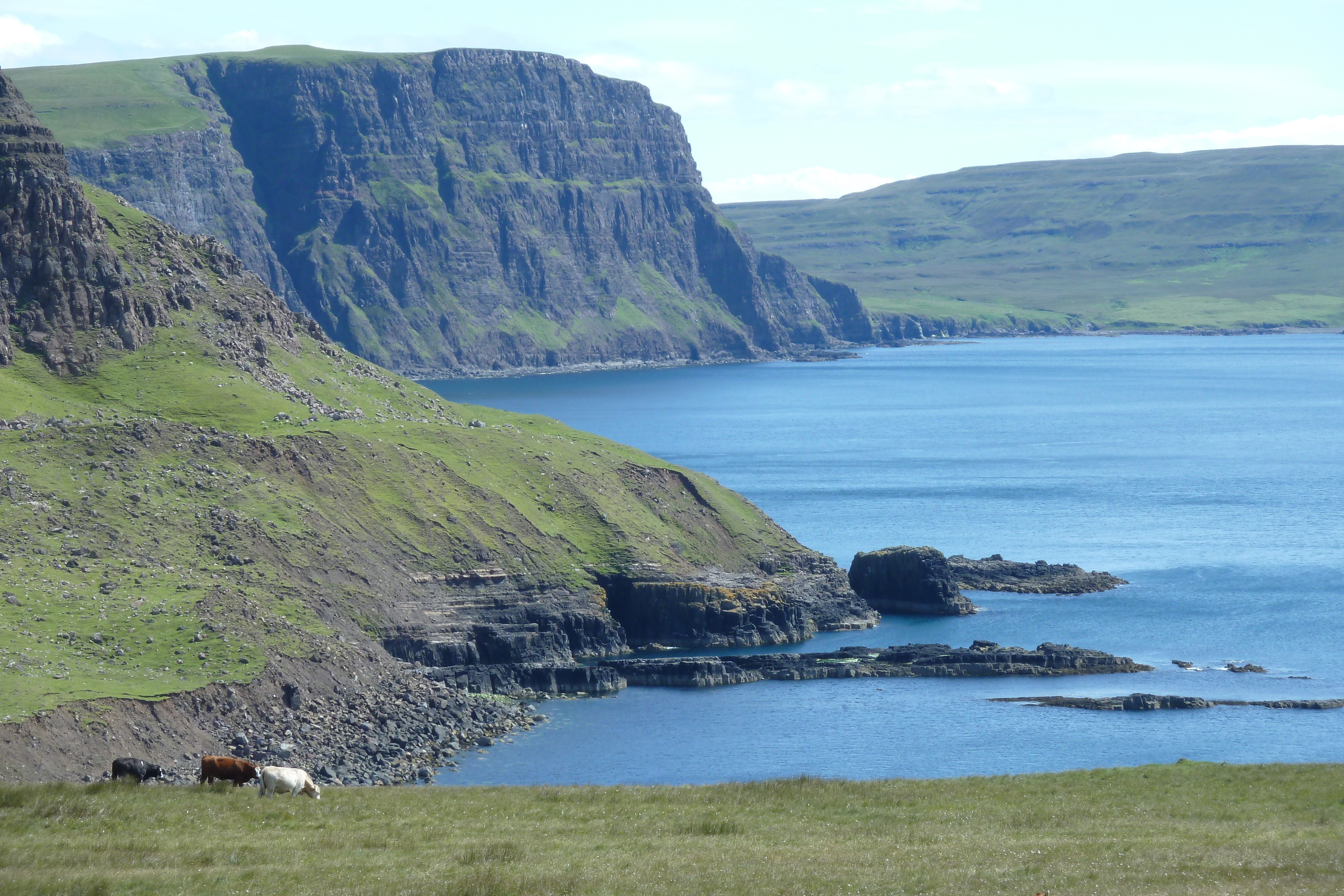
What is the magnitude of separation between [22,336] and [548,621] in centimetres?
4306

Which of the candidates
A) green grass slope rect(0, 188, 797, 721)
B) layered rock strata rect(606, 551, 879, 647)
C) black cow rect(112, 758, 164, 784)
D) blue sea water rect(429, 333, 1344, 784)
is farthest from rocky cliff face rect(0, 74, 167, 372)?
black cow rect(112, 758, 164, 784)

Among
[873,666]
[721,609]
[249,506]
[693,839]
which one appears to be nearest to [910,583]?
[721,609]

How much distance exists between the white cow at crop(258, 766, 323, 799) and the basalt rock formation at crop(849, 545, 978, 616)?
8472 cm

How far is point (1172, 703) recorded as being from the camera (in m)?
94.1

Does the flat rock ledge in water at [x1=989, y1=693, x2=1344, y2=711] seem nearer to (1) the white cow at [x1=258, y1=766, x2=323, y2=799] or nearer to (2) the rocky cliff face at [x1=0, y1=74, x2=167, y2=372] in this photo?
(1) the white cow at [x1=258, y1=766, x2=323, y2=799]

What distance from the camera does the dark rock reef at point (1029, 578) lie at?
130 m

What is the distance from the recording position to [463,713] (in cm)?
8656

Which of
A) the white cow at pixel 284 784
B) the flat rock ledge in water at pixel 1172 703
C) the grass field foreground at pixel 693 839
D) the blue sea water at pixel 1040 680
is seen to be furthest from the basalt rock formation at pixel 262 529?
the grass field foreground at pixel 693 839

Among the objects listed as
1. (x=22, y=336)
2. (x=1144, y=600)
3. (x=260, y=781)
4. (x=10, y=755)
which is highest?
(x=22, y=336)

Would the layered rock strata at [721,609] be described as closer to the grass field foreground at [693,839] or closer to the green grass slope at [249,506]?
the green grass slope at [249,506]

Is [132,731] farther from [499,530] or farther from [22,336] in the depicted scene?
[22,336]

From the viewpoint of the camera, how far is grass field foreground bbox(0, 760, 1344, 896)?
110 feet

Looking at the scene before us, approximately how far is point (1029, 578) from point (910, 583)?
1541cm

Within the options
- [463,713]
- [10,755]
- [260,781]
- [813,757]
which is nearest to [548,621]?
[463,713]
